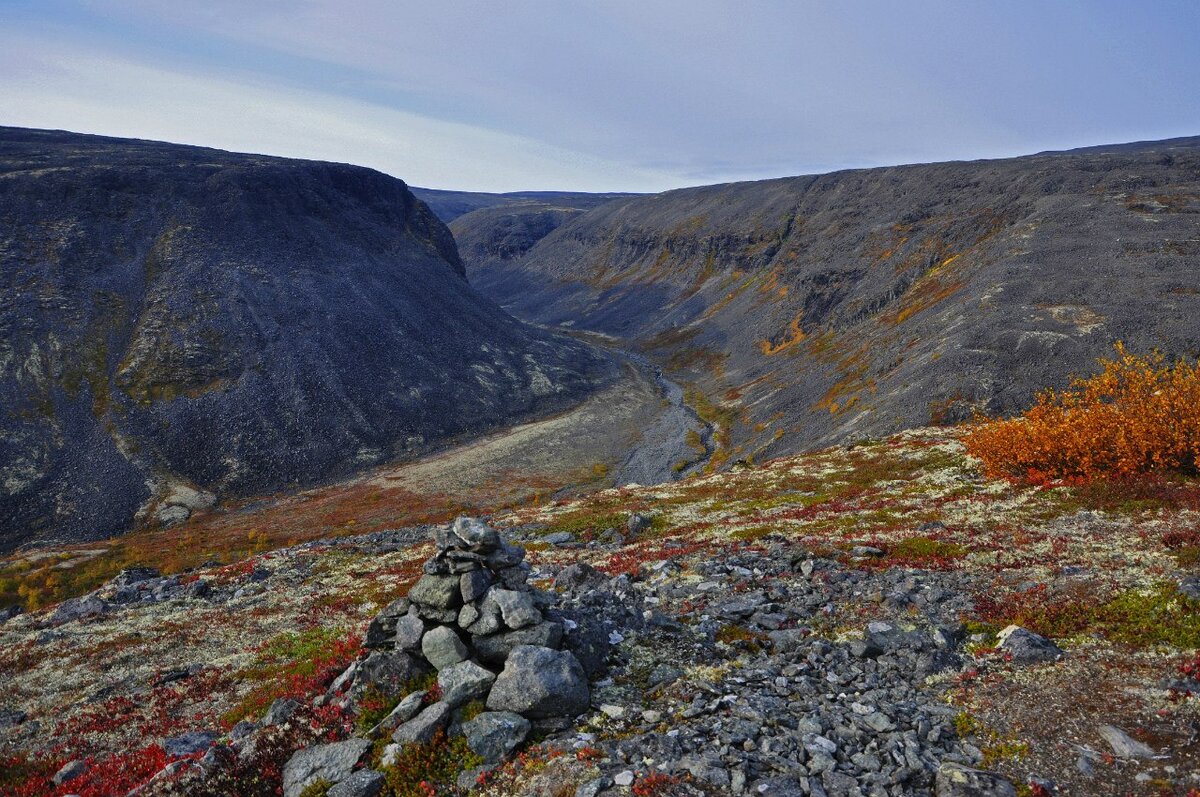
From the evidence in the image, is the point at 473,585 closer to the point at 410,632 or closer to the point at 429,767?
the point at 410,632

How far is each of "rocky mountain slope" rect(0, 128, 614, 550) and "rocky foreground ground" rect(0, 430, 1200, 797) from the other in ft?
151

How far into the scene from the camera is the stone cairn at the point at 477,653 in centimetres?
1256

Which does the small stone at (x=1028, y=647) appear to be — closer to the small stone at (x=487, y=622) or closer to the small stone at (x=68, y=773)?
the small stone at (x=487, y=622)

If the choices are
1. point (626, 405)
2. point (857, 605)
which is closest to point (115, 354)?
point (626, 405)

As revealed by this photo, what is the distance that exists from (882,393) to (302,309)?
3153 inches

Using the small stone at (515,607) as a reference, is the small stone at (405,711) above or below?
below

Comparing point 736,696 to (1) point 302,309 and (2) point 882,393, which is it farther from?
(1) point 302,309

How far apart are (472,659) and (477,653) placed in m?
0.19

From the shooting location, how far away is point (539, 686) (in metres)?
12.7

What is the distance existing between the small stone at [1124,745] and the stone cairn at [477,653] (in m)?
9.18

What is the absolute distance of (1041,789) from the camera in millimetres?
9250

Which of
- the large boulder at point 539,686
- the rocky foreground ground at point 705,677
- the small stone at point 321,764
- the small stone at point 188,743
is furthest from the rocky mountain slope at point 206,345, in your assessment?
the large boulder at point 539,686

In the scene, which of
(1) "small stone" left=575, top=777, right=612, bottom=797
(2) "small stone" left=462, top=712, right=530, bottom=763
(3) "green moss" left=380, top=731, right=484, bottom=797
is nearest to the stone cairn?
(2) "small stone" left=462, top=712, right=530, bottom=763

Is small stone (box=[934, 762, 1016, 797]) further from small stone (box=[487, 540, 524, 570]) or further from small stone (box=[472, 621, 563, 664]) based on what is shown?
small stone (box=[487, 540, 524, 570])
